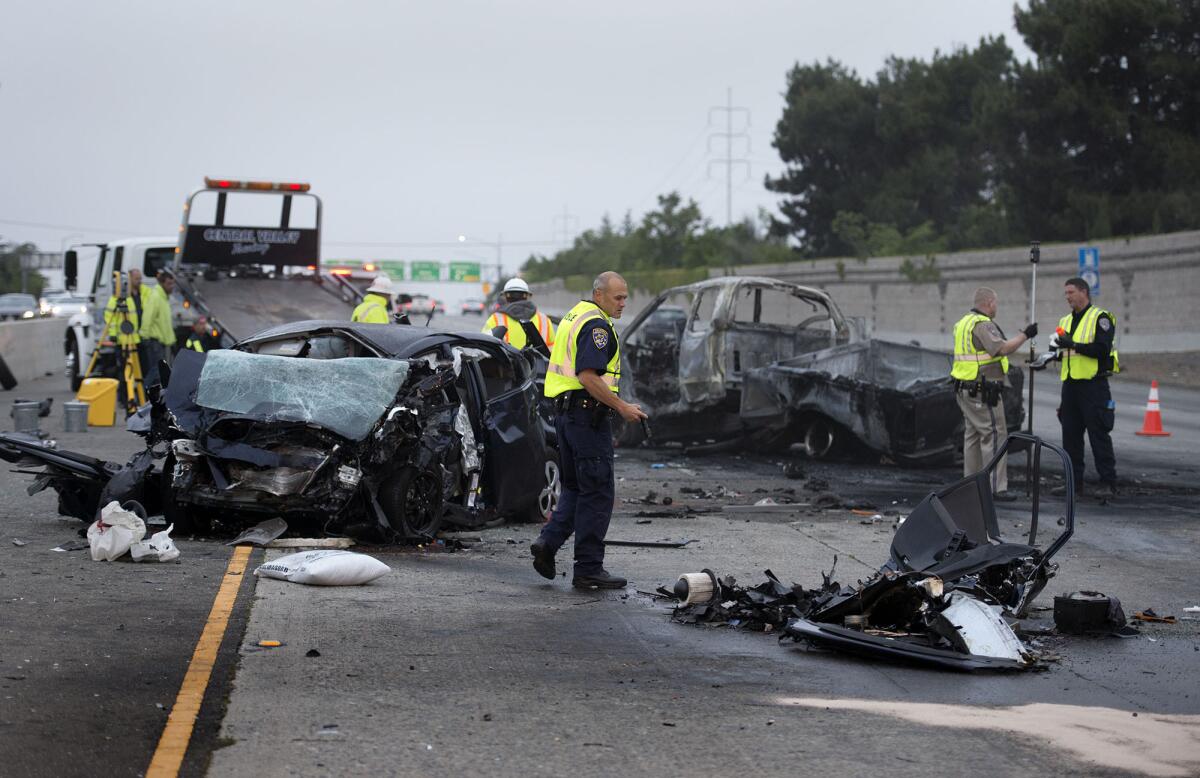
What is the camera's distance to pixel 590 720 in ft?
18.6

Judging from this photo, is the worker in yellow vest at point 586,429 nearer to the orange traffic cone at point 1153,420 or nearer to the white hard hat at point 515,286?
the white hard hat at point 515,286

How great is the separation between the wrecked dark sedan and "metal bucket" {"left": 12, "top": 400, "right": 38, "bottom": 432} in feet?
19.4

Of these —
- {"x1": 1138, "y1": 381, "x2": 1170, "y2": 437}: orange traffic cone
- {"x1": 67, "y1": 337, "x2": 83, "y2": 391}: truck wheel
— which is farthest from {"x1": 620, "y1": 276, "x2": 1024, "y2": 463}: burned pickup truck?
{"x1": 67, "y1": 337, "x2": 83, "y2": 391}: truck wheel

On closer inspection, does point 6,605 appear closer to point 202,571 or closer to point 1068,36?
point 202,571

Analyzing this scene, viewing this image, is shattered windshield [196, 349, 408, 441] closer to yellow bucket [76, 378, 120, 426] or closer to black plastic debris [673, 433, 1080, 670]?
black plastic debris [673, 433, 1080, 670]

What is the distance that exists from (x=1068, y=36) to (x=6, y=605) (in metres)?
47.1

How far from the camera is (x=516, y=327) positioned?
13.7 m

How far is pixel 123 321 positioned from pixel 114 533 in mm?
10591

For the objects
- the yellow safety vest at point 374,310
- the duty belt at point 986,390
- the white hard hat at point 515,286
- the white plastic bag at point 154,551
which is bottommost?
the white plastic bag at point 154,551

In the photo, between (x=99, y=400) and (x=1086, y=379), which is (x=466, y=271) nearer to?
(x=99, y=400)

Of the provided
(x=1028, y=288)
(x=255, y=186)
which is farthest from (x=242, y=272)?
(x=1028, y=288)

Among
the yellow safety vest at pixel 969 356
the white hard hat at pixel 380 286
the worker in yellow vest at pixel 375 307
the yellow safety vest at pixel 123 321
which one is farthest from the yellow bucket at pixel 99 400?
the yellow safety vest at pixel 969 356

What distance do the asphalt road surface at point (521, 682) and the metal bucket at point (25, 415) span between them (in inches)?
239

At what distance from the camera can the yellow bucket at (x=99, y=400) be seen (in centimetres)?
1886
